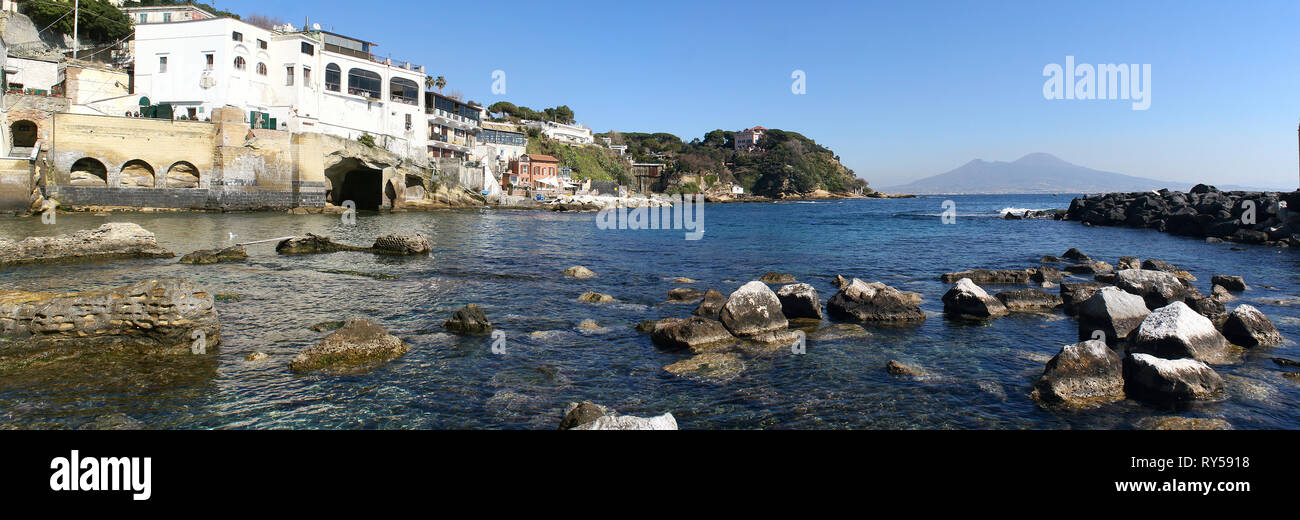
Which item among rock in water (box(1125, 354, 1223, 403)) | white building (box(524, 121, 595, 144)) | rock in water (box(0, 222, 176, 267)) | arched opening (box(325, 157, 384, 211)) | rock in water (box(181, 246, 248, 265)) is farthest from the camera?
white building (box(524, 121, 595, 144))

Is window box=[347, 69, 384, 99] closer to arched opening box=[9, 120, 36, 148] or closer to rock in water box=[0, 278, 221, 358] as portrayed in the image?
arched opening box=[9, 120, 36, 148]

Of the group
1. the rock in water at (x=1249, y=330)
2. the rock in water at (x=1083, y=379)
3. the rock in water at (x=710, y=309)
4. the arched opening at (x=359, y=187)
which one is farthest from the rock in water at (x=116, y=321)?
the arched opening at (x=359, y=187)

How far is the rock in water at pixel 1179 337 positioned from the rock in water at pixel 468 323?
13.0 m

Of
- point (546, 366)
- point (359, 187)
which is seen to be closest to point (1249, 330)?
point (546, 366)

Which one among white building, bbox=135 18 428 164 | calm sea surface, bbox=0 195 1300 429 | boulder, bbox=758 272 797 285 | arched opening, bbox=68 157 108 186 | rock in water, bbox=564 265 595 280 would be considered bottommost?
calm sea surface, bbox=0 195 1300 429

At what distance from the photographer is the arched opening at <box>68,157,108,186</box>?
149 feet

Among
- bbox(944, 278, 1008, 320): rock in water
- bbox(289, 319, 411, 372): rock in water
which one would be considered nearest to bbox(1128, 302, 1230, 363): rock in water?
bbox(944, 278, 1008, 320): rock in water

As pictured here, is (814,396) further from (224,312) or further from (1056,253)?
(1056,253)

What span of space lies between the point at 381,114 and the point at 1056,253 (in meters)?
61.1

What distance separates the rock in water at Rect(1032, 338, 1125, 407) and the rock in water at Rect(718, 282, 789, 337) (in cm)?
509

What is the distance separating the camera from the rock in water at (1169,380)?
9.55m

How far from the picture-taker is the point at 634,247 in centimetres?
3472

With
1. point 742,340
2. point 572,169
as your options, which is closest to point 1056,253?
point 742,340

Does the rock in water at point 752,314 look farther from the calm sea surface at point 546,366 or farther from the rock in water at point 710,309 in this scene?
the calm sea surface at point 546,366
